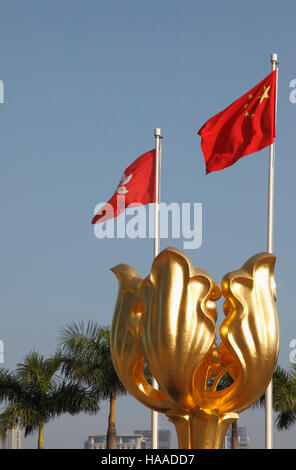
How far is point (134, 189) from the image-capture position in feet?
56.1

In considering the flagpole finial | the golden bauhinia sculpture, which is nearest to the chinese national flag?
the flagpole finial

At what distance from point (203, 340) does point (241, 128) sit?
5626mm

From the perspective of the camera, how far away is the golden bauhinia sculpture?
1062cm

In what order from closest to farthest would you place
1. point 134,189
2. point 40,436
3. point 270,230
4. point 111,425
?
point 270,230 → point 134,189 → point 40,436 → point 111,425

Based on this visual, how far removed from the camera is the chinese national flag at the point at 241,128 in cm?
1488

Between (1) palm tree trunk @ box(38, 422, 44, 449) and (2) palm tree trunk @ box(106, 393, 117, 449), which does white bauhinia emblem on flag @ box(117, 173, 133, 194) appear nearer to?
(2) palm tree trunk @ box(106, 393, 117, 449)

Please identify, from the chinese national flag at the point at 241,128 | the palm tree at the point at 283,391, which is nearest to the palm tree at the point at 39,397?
the palm tree at the point at 283,391


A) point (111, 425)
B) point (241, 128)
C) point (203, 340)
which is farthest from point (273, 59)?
point (111, 425)

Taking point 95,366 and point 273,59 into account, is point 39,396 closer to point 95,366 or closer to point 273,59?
point 95,366

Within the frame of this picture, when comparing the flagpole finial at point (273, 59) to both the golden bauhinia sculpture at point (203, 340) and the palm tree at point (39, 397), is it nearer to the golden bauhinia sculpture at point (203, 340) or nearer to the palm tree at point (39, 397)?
the golden bauhinia sculpture at point (203, 340)

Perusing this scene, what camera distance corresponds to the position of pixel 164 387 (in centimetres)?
1080

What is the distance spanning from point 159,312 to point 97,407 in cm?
1191

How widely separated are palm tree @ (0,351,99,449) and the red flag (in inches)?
270
